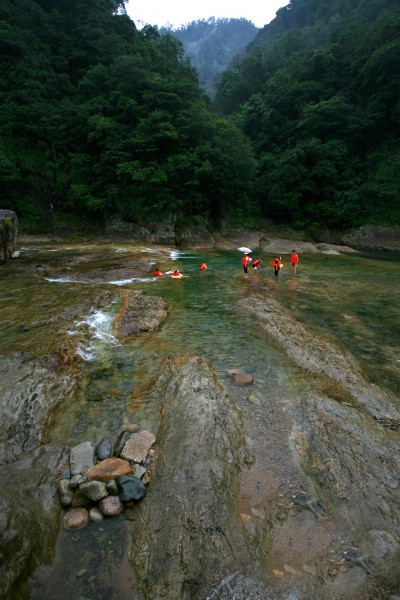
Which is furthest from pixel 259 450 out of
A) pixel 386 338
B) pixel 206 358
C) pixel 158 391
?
pixel 386 338

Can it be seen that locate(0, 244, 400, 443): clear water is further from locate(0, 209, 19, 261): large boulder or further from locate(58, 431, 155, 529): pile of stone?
locate(0, 209, 19, 261): large boulder

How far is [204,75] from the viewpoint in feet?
390

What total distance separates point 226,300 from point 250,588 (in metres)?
10.3

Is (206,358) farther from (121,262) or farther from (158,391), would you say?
(121,262)

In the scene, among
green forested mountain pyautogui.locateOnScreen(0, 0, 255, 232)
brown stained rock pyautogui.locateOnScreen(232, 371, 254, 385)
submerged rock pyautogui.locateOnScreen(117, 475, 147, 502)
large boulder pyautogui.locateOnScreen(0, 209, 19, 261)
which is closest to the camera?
submerged rock pyautogui.locateOnScreen(117, 475, 147, 502)

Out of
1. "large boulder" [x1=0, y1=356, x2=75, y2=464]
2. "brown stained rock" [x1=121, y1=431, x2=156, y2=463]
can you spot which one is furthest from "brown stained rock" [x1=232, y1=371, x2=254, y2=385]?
"large boulder" [x1=0, y1=356, x2=75, y2=464]

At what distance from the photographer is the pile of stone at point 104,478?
4.15m

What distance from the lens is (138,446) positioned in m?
5.09

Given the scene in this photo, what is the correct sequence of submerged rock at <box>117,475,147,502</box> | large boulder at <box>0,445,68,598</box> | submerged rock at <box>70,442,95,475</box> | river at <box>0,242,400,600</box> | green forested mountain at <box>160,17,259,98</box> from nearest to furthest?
1. large boulder at <box>0,445,68,598</box>
2. submerged rock at <box>117,475,147,502</box>
3. submerged rock at <box>70,442,95,475</box>
4. river at <box>0,242,400,600</box>
5. green forested mountain at <box>160,17,259,98</box>

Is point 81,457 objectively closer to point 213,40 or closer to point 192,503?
point 192,503

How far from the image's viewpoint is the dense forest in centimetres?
3262

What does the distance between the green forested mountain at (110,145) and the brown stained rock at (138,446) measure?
2935 cm

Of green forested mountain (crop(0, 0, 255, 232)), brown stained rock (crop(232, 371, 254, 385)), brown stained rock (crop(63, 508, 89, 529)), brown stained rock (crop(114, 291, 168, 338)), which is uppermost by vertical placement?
green forested mountain (crop(0, 0, 255, 232))

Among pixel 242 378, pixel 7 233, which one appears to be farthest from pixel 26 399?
pixel 7 233
